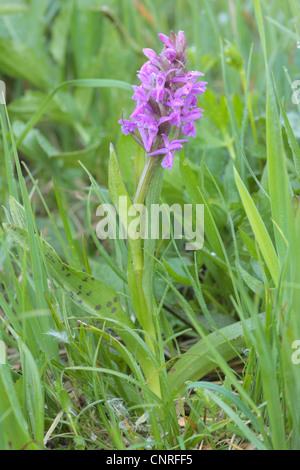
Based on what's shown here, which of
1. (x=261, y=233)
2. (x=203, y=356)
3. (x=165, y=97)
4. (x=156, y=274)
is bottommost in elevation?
(x=203, y=356)

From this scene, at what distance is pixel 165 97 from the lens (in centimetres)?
100

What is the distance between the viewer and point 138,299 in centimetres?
108

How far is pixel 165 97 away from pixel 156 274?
0.55m

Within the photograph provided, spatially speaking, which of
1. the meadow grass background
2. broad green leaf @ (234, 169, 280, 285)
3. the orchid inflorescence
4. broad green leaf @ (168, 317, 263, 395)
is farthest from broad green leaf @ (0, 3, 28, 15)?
broad green leaf @ (168, 317, 263, 395)

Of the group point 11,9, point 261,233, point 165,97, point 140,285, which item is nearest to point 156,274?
point 140,285

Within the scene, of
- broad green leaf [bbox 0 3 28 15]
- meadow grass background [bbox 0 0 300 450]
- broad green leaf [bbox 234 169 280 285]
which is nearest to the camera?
meadow grass background [bbox 0 0 300 450]

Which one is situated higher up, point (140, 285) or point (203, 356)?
point (140, 285)

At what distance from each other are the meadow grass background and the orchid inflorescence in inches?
6.9

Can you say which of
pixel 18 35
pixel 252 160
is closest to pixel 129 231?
pixel 252 160

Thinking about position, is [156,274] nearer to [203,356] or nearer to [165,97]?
[203,356]

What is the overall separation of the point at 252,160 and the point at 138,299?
32.2 inches

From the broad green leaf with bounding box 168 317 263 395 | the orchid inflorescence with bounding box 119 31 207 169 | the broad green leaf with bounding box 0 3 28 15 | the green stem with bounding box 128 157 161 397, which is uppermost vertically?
the broad green leaf with bounding box 0 3 28 15

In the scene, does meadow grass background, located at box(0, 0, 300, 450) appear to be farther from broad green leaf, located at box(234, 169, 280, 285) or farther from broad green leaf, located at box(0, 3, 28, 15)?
broad green leaf, located at box(0, 3, 28, 15)

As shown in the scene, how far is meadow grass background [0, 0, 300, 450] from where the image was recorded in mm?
909
